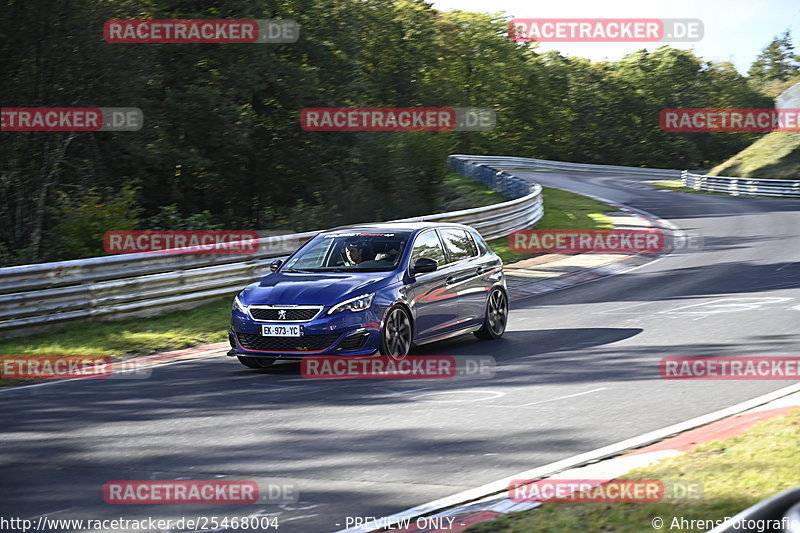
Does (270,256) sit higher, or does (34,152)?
(34,152)

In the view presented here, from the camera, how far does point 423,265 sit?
11.4 meters

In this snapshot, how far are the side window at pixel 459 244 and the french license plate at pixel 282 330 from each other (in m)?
2.84

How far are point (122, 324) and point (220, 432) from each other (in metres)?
6.81

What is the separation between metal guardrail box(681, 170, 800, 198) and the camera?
1852 inches

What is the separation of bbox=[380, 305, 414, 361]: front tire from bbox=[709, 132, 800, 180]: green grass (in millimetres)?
45844

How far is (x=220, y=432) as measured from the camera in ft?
26.3

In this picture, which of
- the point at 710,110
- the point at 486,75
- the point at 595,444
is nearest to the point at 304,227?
the point at 595,444

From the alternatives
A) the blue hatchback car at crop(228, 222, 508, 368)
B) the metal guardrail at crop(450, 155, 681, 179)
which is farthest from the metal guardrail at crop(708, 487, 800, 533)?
the metal guardrail at crop(450, 155, 681, 179)

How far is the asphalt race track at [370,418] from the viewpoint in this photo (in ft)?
20.9

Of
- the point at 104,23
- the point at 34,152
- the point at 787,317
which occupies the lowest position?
the point at 787,317

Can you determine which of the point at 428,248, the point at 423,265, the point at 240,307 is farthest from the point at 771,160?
the point at 240,307

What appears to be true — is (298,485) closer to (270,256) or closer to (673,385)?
(673,385)

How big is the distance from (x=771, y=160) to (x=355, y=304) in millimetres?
48791

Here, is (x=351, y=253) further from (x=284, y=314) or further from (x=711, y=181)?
(x=711, y=181)
